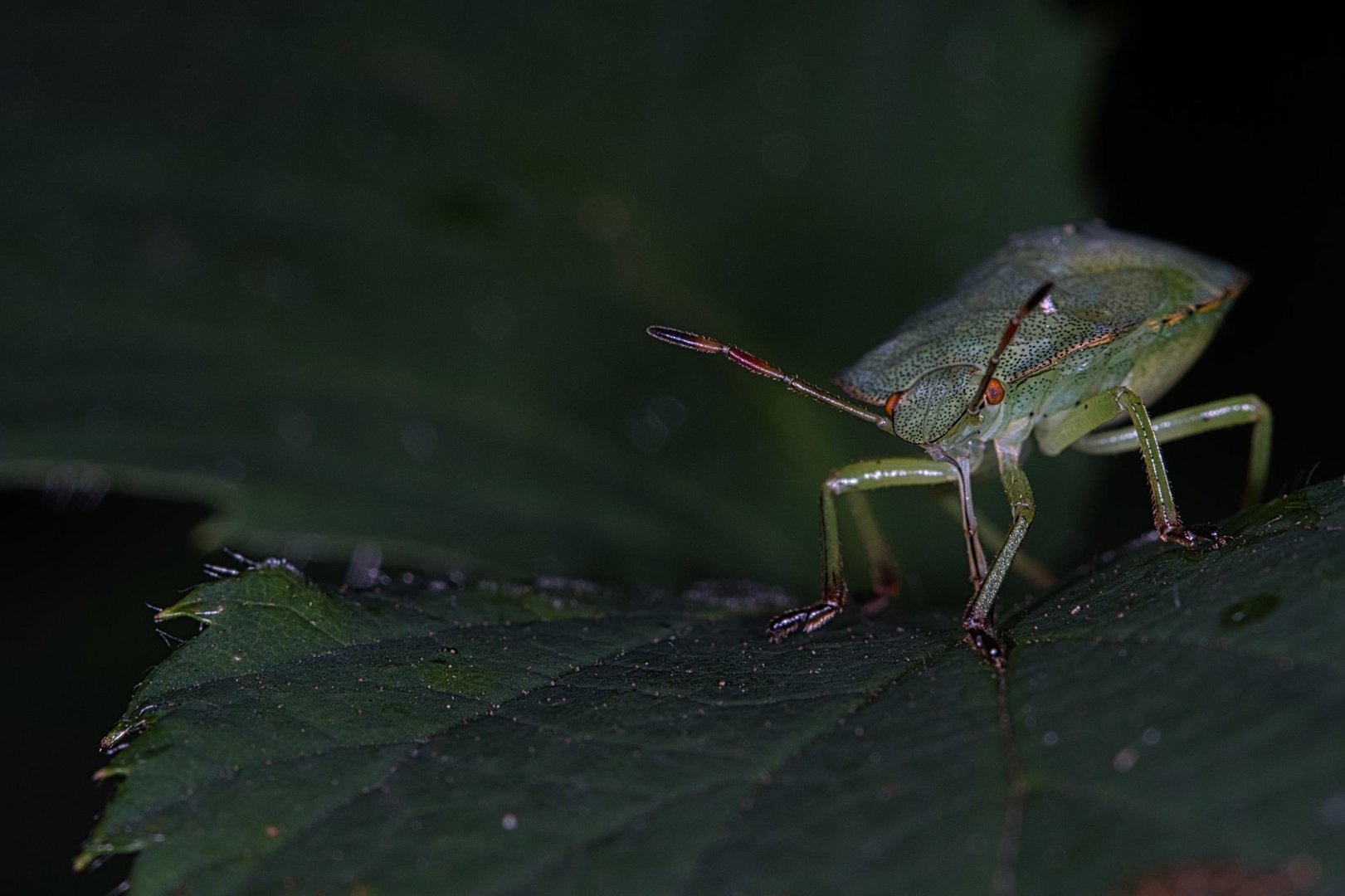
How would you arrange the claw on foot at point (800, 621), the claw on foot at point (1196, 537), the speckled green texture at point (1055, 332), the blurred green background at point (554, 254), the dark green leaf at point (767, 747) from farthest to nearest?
the blurred green background at point (554, 254) < the speckled green texture at point (1055, 332) < the claw on foot at point (800, 621) < the claw on foot at point (1196, 537) < the dark green leaf at point (767, 747)

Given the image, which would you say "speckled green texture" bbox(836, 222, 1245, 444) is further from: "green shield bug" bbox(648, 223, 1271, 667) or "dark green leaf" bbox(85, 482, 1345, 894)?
"dark green leaf" bbox(85, 482, 1345, 894)

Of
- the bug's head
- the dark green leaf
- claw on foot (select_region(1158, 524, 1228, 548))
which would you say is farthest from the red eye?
claw on foot (select_region(1158, 524, 1228, 548))

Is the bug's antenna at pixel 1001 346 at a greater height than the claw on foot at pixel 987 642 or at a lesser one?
greater

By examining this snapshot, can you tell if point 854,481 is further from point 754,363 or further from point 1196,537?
point 1196,537

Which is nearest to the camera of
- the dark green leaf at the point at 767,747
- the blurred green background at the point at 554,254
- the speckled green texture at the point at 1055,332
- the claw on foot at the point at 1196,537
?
the dark green leaf at the point at 767,747

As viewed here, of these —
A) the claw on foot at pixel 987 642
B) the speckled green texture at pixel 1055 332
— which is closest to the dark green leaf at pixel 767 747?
the claw on foot at pixel 987 642

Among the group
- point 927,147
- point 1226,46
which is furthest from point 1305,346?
point 927,147

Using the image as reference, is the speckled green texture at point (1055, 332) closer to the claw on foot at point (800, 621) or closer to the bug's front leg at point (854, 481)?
the bug's front leg at point (854, 481)

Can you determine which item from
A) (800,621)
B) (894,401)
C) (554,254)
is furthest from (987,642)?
(554,254)
